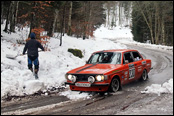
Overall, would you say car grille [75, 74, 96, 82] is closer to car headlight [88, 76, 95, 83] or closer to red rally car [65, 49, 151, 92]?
red rally car [65, 49, 151, 92]

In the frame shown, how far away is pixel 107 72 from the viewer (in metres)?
6.11

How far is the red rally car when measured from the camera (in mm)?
6062

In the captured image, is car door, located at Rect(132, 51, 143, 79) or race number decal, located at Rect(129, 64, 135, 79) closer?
race number decal, located at Rect(129, 64, 135, 79)

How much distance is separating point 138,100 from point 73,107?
1.91 metres

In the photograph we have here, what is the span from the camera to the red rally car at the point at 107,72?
19.9 ft

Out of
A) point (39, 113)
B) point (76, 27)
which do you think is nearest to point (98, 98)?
point (39, 113)

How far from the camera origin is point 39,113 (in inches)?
180

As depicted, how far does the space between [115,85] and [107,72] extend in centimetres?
70

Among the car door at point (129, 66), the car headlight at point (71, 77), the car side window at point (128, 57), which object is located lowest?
the car headlight at point (71, 77)

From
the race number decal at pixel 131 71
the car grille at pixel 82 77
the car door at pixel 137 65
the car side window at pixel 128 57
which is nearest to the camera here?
the car grille at pixel 82 77

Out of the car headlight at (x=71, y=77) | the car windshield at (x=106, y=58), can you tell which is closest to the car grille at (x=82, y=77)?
the car headlight at (x=71, y=77)

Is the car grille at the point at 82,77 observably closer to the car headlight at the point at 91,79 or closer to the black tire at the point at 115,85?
the car headlight at the point at 91,79

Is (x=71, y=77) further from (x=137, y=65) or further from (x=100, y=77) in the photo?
(x=137, y=65)

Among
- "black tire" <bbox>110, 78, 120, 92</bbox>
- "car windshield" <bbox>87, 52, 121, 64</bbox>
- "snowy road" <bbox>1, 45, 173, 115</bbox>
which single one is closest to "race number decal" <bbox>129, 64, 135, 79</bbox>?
"car windshield" <bbox>87, 52, 121, 64</bbox>
